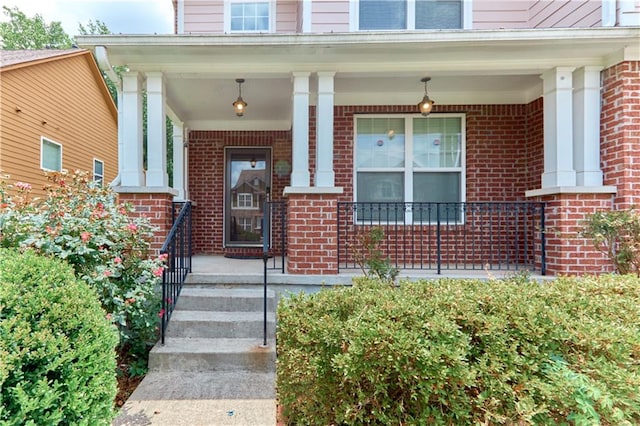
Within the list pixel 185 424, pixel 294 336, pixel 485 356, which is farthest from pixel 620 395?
pixel 185 424

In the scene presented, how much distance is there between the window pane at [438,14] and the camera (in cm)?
496

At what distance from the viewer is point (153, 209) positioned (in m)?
3.94

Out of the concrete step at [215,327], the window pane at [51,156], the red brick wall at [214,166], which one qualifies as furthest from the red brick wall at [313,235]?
the window pane at [51,156]

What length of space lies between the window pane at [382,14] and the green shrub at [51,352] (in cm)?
497

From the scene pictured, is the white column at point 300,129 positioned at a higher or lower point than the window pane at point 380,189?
higher

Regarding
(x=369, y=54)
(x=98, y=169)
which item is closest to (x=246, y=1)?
(x=369, y=54)

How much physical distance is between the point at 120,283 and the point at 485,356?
9.41ft

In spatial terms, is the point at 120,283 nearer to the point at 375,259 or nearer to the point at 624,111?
the point at 375,259

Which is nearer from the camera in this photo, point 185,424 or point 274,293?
point 185,424

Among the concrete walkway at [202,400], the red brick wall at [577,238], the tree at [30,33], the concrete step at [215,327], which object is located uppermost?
the tree at [30,33]

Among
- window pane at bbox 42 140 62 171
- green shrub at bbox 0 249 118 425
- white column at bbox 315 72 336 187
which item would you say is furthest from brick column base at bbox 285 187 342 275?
window pane at bbox 42 140 62 171

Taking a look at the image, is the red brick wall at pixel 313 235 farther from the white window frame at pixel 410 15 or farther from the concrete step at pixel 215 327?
the white window frame at pixel 410 15

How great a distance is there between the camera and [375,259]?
11.9 ft

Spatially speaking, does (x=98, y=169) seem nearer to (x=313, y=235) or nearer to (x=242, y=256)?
(x=242, y=256)
